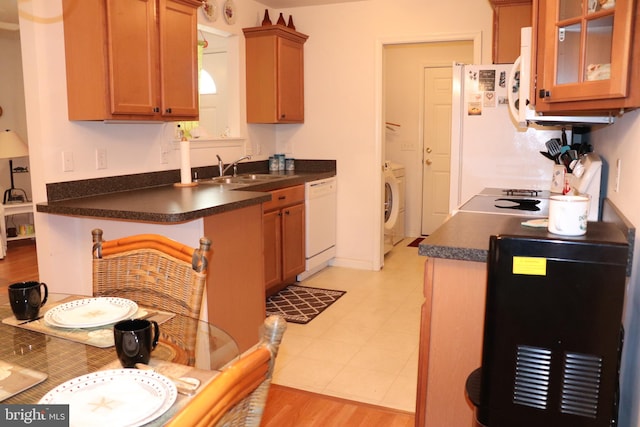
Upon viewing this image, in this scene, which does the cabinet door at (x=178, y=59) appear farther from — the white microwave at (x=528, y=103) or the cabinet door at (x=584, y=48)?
the cabinet door at (x=584, y=48)

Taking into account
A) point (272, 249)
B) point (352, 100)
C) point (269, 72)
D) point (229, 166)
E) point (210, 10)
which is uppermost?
point (210, 10)

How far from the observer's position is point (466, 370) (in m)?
1.87

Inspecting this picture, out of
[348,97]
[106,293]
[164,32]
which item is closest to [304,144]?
[348,97]

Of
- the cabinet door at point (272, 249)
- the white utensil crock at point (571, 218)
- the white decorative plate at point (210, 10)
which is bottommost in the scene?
the cabinet door at point (272, 249)

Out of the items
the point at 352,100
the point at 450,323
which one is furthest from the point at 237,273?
the point at 352,100

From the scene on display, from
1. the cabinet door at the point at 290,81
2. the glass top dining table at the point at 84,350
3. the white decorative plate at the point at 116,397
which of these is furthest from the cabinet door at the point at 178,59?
the white decorative plate at the point at 116,397

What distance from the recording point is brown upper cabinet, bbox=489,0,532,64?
3.57m

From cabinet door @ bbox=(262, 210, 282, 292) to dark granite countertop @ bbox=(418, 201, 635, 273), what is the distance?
1.95m

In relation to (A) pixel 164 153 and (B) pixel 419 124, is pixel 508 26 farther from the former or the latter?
(B) pixel 419 124

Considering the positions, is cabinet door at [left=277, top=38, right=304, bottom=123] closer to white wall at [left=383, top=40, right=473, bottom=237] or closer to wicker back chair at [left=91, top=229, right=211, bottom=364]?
white wall at [left=383, top=40, right=473, bottom=237]

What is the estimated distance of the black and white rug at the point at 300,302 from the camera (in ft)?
12.6

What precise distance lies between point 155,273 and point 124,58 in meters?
1.66

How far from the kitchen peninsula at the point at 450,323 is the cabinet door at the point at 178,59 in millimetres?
2050

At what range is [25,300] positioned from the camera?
1473mm
